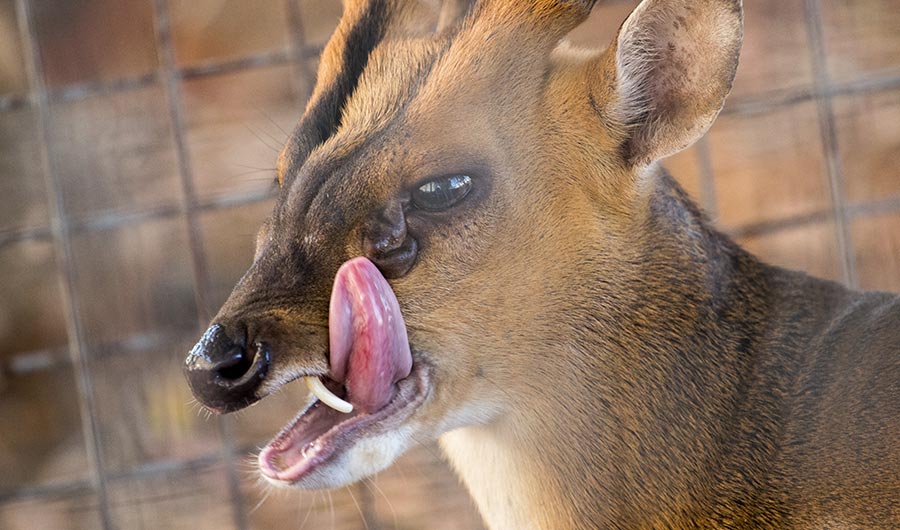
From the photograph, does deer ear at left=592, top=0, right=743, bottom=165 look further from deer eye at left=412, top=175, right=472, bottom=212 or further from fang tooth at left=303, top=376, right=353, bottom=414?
fang tooth at left=303, top=376, right=353, bottom=414

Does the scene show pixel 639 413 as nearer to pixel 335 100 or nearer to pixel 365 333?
pixel 365 333

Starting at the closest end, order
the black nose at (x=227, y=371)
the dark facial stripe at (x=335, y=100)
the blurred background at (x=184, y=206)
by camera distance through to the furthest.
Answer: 1. the black nose at (x=227, y=371)
2. the dark facial stripe at (x=335, y=100)
3. the blurred background at (x=184, y=206)

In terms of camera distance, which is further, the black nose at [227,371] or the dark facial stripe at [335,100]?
the dark facial stripe at [335,100]

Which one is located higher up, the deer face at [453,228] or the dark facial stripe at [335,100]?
the dark facial stripe at [335,100]

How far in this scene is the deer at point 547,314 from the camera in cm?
178

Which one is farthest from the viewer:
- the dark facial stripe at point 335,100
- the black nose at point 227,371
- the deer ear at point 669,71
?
the dark facial stripe at point 335,100

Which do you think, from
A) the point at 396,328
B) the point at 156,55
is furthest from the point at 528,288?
the point at 156,55

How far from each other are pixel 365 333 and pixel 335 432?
0.66 feet

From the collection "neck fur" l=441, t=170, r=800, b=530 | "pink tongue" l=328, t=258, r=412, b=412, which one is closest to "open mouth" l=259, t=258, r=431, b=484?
"pink tongue" l=328, t=258, r=412, b=412

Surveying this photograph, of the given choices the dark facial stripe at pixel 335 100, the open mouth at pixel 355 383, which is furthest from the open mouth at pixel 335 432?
the dark facial stripe at pixel 335 100

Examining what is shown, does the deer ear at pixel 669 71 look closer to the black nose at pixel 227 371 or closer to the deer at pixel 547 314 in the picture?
the deer at pixel 547 314

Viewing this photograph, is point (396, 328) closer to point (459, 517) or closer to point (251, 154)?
point (459, 517)

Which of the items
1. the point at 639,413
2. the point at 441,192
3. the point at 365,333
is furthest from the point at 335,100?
the point at 639,413

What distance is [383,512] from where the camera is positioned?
12.9 ft
